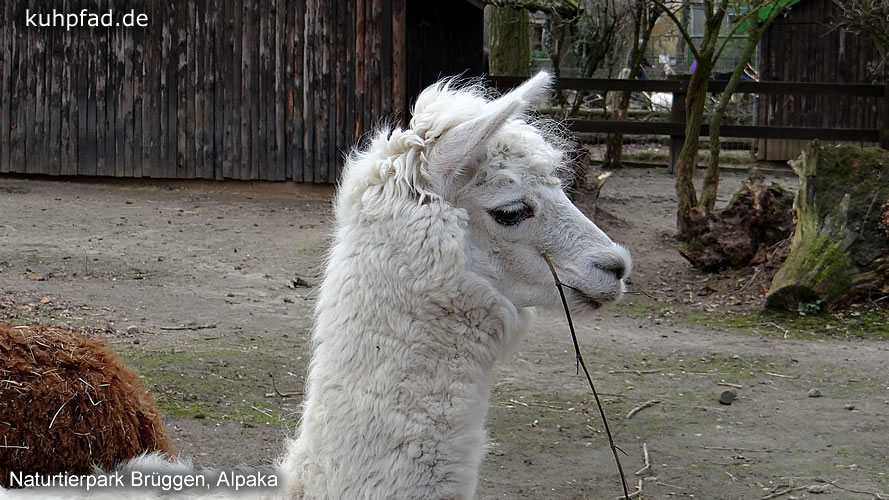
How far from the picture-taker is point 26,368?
3.32m

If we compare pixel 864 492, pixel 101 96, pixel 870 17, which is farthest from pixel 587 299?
pixel 101 96

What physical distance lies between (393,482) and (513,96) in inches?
43.6

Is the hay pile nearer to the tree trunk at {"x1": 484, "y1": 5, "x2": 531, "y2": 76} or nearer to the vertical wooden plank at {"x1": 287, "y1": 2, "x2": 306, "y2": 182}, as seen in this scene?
the vertical wooden plank at {"x1": 287, "y1": 2, "x2": 306, "y2": 182}

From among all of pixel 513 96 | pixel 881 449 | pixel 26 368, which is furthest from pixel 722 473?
pixel 26 368

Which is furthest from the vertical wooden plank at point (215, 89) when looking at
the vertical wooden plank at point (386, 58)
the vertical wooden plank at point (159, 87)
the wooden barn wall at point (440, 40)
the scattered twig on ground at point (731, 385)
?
the scattered twig on ground at point (731, 385)

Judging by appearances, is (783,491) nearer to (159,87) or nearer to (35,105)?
(159,87)

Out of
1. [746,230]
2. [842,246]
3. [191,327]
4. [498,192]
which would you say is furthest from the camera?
[746,230]

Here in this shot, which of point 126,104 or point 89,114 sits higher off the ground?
point 126,104

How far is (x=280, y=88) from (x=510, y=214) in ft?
35.6

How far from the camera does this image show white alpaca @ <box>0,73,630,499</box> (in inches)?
100

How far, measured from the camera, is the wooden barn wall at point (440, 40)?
13.6 m

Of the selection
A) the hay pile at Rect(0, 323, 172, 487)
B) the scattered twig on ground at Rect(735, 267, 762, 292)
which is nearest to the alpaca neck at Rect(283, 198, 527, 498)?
the hay pile at Rect(0, 323, 172, 487)

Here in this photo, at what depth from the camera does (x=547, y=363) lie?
6.85 m

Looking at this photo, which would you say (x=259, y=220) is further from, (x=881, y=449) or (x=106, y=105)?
(x=881, y=449)
